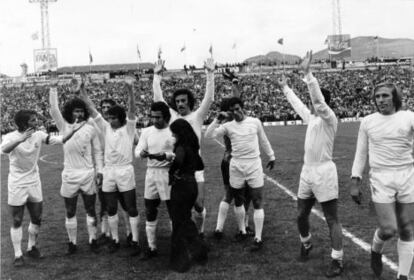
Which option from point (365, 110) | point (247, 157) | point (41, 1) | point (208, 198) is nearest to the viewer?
point (247, 157)

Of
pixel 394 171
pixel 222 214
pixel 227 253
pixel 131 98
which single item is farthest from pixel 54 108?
pixel 394 171

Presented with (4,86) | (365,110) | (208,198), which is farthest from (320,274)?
(4,86)

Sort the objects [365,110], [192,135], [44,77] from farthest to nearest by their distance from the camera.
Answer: [44,77], [365,110], [192,135]

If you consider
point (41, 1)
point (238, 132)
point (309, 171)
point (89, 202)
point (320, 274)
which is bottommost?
point (320, 274)

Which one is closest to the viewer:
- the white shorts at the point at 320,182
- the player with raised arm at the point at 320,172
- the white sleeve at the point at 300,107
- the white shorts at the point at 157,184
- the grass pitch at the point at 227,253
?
the player with raised arm at the point at 320,172

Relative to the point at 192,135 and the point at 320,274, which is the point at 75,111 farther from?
the point at 320,274

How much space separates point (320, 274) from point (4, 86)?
2531 inches

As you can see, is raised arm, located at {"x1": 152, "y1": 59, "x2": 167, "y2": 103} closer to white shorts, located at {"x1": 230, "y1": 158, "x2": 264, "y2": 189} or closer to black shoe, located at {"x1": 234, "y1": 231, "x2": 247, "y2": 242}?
white shorts, located at {"x1": 230, "y1": 158, "x2": 264, "y2": 189}

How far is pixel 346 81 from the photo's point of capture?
2329 inches

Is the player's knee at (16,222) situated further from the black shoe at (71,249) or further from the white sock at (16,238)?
the black shoe at (71,249)

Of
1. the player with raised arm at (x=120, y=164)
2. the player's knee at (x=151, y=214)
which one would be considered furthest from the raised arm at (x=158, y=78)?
the player's knee at (x=151, y=214)

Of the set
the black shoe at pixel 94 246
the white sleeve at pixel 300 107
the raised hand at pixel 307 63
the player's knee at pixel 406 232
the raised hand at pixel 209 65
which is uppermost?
the raised hand at pixel 209 65

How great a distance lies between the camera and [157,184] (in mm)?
6664

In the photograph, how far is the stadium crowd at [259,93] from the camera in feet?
153
